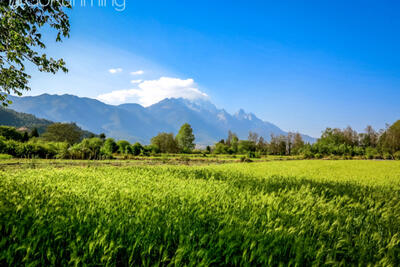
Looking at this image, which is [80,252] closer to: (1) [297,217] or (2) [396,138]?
(1) [297,217]

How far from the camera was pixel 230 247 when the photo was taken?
72.7 inches

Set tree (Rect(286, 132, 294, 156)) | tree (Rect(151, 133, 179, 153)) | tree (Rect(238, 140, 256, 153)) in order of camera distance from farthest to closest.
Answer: tree (Rect(286, 132, 294, 156)) < tree (Rect(238, 140, 256, 153)) < tree (Rect(151, 133, 179, 153))

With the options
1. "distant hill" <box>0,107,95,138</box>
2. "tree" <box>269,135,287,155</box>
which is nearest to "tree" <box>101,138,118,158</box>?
"tree" <box>269,135,287,155</box>

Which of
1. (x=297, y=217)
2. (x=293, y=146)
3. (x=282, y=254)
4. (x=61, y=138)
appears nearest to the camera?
(x=282, y=254)

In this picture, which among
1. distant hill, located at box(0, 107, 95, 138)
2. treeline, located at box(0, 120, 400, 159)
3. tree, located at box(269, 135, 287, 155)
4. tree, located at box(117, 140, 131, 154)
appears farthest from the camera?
distant hill, located at box(0, 107, 95, 138)

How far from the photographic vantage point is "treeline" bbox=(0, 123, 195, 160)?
16781 millimetres

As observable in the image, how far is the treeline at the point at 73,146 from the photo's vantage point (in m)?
16.8

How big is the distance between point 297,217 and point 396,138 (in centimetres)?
6727

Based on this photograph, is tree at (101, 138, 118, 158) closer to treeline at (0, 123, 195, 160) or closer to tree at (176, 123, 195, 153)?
treeline at (0, 123, 195, 160)

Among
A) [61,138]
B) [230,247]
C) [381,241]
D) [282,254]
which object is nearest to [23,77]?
[230,247]

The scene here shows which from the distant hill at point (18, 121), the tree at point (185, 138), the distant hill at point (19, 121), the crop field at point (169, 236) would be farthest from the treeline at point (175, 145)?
the distant hill at point (18, 121)

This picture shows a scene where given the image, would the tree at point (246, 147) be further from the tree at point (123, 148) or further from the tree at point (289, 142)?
the tree at point (123, 148)

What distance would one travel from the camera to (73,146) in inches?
792

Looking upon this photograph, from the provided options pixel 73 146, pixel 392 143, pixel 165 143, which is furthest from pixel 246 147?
pixel 73 146
